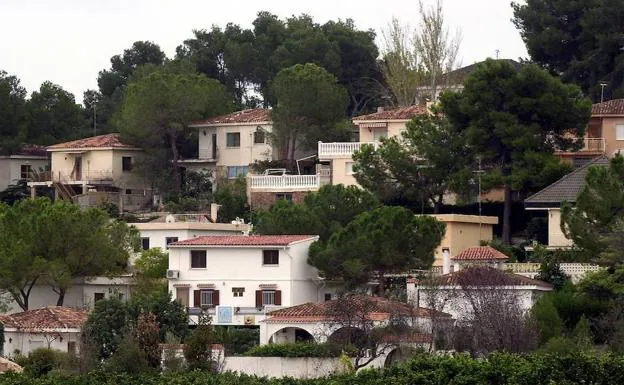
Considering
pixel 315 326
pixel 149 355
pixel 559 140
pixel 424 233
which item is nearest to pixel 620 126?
pixel 559 140

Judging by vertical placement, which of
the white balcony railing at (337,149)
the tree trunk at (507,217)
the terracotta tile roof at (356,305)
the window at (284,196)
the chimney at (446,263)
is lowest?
the terracotta tile roof at (356,305)

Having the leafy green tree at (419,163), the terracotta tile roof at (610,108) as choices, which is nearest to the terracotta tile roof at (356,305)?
the leafy green tree at (419,163)

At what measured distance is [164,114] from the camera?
92.1 meters

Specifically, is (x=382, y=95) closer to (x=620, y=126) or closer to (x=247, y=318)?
(x=620, y=126)

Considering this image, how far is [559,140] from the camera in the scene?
79.1 m

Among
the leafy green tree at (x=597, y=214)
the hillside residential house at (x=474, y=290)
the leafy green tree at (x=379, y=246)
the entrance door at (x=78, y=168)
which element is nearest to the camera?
the hillside residential house at (x=474, y=290)

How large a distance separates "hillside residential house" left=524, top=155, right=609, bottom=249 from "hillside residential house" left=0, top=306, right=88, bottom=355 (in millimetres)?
16575

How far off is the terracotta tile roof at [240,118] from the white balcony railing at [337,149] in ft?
20.8

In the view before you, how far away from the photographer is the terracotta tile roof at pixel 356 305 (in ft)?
208

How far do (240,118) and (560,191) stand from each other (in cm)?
2330

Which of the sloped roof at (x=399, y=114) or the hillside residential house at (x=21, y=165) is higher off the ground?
the sloped roof at (x=399, y=114)

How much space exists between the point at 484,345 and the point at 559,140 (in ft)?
65.5

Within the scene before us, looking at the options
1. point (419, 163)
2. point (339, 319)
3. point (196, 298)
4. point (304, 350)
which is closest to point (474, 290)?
point (339, 319)

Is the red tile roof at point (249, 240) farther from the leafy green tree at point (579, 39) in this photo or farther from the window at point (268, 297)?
the leafy green tree at point (579, 39)
